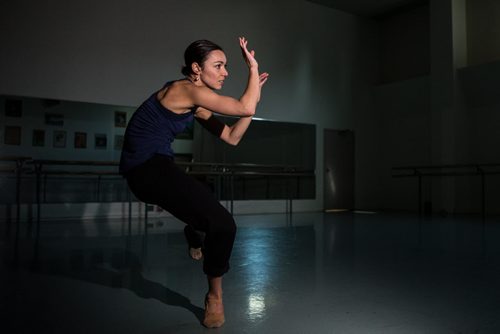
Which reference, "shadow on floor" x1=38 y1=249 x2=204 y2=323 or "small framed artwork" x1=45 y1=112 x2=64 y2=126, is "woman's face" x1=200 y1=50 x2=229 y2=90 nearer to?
"shadow on floor" x1=38 y1=249 x2=204 y2=323

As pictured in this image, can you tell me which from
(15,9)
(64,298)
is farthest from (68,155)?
(64,298)

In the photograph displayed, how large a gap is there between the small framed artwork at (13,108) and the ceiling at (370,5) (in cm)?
512

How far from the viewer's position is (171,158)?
158 centimetres

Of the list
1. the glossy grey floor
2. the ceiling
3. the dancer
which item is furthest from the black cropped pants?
the ceiling

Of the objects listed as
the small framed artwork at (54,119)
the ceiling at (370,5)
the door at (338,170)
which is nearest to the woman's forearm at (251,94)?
the small framed artwork at (54,119)

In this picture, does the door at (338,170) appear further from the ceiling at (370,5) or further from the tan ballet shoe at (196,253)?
the tan ballet shoe at (196,253)

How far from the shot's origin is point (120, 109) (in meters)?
6.50

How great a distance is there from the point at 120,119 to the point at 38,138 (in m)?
1.16

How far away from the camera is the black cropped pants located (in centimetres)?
143

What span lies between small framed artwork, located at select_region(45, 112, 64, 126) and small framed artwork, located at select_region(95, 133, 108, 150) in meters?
0.52

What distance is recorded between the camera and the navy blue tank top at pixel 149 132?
5.00ft

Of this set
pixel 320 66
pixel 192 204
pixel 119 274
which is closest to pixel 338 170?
pixel 320 66

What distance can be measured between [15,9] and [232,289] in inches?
206

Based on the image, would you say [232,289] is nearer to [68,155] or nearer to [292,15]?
[68,155]
